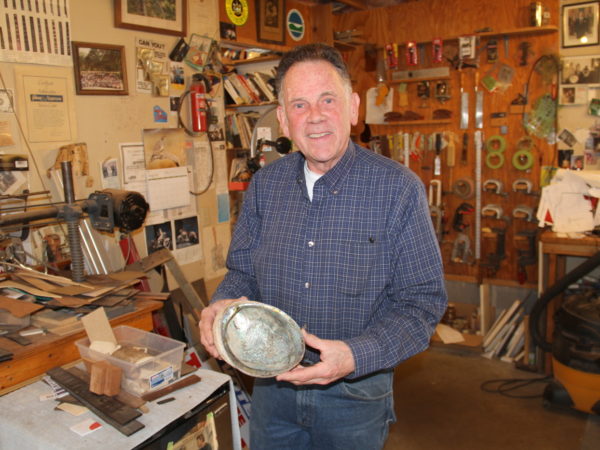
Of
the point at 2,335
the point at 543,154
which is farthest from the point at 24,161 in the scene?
the point at 543,154

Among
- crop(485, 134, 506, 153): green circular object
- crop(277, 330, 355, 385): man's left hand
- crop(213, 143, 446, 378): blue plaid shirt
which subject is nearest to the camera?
crop(277, 330, 355, 385): man's left hand

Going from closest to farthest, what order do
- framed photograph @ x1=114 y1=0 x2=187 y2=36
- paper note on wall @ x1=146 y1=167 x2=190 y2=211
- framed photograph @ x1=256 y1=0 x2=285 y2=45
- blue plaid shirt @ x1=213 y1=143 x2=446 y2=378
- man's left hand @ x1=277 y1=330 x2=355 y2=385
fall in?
1. man's left hand @ x1=277 y1=330 x2=355 y2=385
2. blue plaid shirt @ x1=213 y1=143 x2=446 y2=378
3. framed photograph @ x1=114 y1=0 x2=187 y2=36
4. paper note on wall @ x1=146 y1=167 x2=190 y2=211
5. framed photograph @ x1=256 y1=0 x2=285 y2=45

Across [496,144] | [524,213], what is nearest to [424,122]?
[496,144]

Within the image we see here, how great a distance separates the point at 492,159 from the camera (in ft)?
13.2

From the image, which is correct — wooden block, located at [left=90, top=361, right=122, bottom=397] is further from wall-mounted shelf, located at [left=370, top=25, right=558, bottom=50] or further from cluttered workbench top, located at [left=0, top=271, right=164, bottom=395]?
wall-mounted shelf, located at [left=370, top=25, right=558, bottom=50]

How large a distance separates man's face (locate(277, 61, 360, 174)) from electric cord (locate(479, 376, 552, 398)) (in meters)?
2.54

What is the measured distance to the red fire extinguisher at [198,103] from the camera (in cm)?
276

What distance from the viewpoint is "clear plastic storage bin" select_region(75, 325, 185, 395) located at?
63.3 inches

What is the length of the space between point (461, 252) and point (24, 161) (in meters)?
3.18

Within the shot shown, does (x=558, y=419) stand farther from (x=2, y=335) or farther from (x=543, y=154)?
(x=2, y=335)

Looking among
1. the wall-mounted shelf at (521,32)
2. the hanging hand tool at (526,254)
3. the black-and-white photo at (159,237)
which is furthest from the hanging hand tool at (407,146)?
the black-and-white photo at (159,237)

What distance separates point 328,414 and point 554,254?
2490 millimetres

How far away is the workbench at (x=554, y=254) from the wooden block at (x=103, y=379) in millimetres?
2711

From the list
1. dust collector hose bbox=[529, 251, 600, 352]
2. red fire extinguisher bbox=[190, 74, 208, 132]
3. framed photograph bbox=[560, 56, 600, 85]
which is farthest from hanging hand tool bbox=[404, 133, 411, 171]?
red fire extinguisher bbox=[190, 74, 208, 132]
